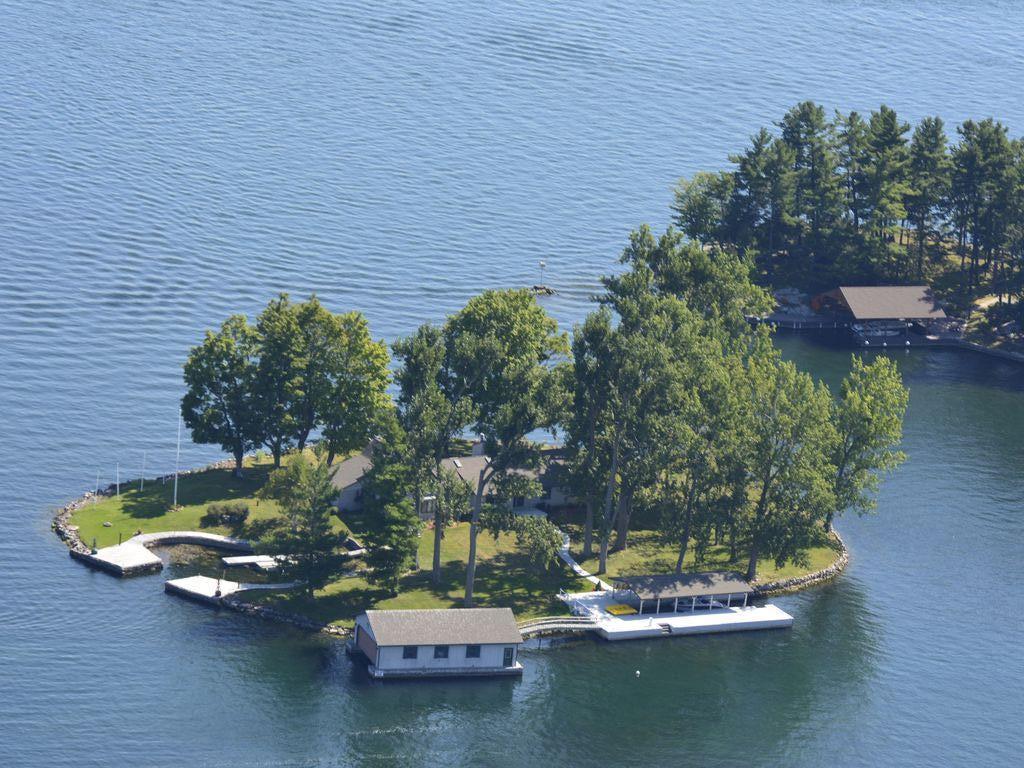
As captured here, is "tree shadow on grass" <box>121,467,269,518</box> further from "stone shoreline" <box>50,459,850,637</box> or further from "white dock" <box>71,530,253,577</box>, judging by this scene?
"white dock" <box>71,530,253,577</box>

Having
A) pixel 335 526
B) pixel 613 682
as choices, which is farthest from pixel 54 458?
pixel 613 682

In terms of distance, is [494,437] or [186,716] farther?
[494,437]

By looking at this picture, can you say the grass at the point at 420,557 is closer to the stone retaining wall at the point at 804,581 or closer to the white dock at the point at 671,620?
the stone retaining wall at the point at 804,581

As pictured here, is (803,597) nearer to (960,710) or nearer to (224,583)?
(960,710)

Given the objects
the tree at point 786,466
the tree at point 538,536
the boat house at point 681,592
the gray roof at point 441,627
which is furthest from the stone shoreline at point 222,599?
the tree at point 786,466

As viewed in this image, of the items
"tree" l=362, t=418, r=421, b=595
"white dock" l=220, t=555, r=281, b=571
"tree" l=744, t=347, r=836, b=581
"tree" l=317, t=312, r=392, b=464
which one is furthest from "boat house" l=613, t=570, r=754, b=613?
"white dock" l=220, t=555, r=281, b=571

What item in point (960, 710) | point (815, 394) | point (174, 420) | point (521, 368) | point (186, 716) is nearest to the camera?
point (186, 716)
